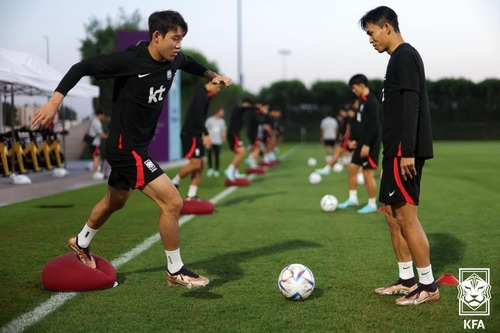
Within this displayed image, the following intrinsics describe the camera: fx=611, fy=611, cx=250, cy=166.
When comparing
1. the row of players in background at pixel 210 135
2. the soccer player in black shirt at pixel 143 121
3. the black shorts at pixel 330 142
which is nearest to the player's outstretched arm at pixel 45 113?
the soccer player in black shirt at pixel 143 121

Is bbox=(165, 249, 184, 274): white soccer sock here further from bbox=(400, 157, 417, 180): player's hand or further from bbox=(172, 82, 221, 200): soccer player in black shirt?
bbox=(172, 82, 221, 200): soccer player in black shirt

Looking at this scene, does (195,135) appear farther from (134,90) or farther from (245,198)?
(134,90)

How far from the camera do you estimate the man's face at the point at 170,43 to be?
4.99 metres

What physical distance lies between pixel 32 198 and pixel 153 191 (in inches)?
342

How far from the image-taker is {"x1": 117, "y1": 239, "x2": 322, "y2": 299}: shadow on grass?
5277 millimetres

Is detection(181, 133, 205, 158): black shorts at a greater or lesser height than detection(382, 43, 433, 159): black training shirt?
lesser

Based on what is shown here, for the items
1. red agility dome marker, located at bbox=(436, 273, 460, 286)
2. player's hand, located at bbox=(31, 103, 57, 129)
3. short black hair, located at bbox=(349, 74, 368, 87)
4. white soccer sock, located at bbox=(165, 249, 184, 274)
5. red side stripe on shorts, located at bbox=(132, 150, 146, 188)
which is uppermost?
short black hair, located at bbox=(349, 74, 368, 87)

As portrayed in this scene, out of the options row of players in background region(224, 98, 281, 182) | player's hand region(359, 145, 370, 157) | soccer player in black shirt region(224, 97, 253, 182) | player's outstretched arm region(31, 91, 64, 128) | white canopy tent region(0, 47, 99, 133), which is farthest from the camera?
row of players in background region(224, 98, 281, 182)

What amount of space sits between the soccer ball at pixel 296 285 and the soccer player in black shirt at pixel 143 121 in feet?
2.62

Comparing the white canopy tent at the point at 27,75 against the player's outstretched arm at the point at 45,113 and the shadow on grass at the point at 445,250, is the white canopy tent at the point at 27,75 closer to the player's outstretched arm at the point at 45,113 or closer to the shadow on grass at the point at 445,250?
the player's outstretched arm at the point at 45,113

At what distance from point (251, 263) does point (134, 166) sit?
6.05 ft

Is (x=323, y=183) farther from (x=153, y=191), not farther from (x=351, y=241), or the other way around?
(x=153, y=191)

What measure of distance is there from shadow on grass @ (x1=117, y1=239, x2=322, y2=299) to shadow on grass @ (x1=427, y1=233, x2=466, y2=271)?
4.54ft

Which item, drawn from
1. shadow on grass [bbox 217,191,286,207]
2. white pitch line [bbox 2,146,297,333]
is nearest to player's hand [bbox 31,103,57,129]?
white pitch line [bbox 2,146,297,333]
